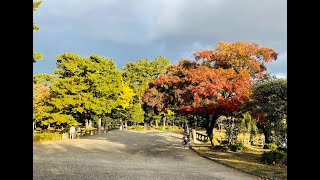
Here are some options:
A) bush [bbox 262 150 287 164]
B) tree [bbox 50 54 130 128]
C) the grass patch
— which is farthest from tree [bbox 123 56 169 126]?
bush [bbox 262 150 287 164]

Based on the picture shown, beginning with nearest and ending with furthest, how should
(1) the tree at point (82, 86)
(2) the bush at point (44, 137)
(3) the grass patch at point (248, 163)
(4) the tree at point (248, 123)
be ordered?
(3) the grass patch at point (248, 163) < (4) the tree at point (248, 123) < (2) the bush at point (44, 137) < (1) the tree at point (82, 86)

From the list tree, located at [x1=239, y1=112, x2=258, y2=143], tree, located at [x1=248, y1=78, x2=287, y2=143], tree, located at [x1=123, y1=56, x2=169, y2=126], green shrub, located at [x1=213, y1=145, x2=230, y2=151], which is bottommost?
green shrub, located at [x1=213, y1=145, x2=230, y2=151]

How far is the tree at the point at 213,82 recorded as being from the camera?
62.9 feet

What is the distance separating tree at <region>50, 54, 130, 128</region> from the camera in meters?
→ 31.8

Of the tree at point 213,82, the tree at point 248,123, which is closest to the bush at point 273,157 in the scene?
the tree at point 213,82

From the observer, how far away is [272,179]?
10.7 meters

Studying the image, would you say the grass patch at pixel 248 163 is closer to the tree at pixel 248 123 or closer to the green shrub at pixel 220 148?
the green shrub at pixel 220 148

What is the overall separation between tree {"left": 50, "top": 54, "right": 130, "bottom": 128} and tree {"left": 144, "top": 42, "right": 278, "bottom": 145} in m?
10.2

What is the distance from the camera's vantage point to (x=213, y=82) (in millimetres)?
19312

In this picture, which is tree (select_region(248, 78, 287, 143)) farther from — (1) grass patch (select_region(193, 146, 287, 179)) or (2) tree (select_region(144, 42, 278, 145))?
(2) tree (select_region(144, 42, 278, 145))

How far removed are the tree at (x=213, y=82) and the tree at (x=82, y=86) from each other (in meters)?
10.2
